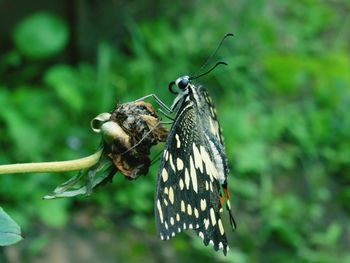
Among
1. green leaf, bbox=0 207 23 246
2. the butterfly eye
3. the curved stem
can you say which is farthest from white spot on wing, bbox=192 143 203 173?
green leaf, bbox=0 207 23 246

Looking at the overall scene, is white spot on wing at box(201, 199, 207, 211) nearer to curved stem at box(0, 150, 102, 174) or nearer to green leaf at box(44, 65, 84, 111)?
curved stem at box(0, 150, 102, 174)

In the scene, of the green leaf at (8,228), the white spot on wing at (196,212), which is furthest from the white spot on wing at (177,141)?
the green leaf at (8,228)

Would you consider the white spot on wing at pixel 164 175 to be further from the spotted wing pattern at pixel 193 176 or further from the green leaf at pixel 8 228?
the green leaf at pixel 8 228

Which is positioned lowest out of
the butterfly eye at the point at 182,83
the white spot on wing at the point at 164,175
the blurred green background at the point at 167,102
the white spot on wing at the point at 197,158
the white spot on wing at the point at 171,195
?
A: the white spot on wing at the point at 171,195

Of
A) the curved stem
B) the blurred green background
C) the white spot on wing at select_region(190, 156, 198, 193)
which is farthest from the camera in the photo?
the blurred green background

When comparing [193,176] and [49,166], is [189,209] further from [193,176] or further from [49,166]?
[49,166]

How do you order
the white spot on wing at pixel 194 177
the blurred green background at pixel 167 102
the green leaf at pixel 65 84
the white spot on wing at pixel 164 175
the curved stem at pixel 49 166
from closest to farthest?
1. the curved stem at pixel 49 166
2. the white spot on wing at pixel 164 175
3. the white spot on wing at pixel 194 177
4. the blurred green background at pixel 167 102
5. the green leaf at pixel 65 84

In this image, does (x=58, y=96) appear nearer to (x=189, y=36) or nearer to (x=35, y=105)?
(x=35, y=105)

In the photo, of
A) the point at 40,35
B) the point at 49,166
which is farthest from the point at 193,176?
the point at 40,35
